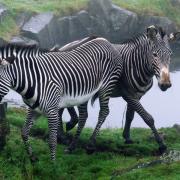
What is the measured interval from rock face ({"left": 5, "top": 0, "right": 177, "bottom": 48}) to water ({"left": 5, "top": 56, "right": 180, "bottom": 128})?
33.5ft

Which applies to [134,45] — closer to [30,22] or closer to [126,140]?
[126,140]

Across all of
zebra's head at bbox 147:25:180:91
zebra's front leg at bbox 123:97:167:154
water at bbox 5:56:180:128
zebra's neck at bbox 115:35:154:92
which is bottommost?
water at bbox 5:56:180:128

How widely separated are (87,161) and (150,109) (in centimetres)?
1271

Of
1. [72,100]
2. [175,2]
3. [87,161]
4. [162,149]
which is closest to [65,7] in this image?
[175,2]

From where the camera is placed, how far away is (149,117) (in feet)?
41.1

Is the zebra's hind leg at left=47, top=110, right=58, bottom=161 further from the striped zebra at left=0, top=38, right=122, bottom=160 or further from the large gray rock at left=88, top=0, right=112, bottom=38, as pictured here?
the large gray rock at left=88, top=0, right=112, bottom=38

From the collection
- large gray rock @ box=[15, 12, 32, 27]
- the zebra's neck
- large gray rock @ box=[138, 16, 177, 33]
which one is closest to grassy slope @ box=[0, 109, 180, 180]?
the zebra's neck

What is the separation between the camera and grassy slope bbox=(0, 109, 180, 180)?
1040 cm

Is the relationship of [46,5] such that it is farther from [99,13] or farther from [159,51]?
[159,51]

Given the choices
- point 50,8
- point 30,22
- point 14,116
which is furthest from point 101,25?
point 14,116

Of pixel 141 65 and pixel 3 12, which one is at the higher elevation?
pixel 141 65

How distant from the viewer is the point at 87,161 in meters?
11.9

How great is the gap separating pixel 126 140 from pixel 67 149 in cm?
192

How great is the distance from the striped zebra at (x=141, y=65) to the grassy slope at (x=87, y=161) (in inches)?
24.5
